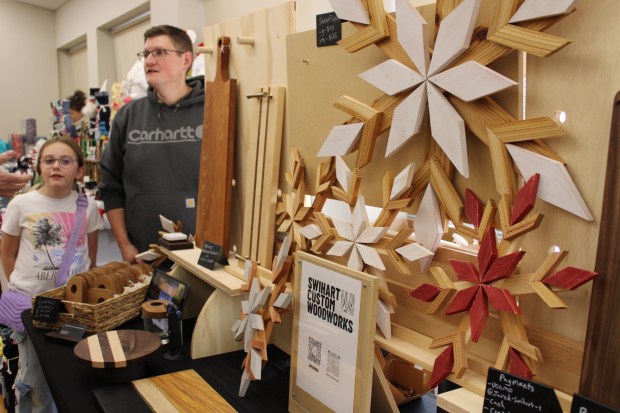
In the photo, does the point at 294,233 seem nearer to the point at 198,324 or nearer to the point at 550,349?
the point at 198,324

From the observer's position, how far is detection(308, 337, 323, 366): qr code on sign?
3.63 feet

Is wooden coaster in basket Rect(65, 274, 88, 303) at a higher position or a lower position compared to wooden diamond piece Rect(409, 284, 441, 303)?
lower

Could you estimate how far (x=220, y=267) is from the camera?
63.4 inches

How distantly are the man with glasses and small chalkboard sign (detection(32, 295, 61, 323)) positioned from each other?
2.57 ft

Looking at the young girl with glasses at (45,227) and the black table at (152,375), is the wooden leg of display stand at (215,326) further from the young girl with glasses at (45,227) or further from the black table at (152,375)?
the young girl with glasses at (45,227)

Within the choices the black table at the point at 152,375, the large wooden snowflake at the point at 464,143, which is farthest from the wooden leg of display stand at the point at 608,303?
the black table at the point at 152,375

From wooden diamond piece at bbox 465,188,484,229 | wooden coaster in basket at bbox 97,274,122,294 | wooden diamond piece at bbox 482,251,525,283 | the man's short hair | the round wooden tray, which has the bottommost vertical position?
the round wooden tray

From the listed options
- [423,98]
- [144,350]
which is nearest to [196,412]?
[144,350]

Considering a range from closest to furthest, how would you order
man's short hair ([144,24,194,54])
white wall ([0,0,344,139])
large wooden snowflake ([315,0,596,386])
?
large wooden snowflake ([315,0,596,386]) < man's short hair ([144,24,194,54]) < white wall ([0,0,344,139])

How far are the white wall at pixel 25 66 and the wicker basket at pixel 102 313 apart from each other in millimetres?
6745

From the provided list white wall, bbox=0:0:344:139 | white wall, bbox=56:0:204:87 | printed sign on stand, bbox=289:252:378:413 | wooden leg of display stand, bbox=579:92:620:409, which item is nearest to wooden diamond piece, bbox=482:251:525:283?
wooden leg of display stand, bbox=579:92:620:409

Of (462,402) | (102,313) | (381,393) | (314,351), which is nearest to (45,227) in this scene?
(102,313)

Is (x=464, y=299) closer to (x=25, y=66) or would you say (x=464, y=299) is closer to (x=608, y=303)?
(x=608, y=303)

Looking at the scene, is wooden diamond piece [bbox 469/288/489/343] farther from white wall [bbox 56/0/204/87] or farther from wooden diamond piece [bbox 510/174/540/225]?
white wall [bbox 56/0/204/87]
